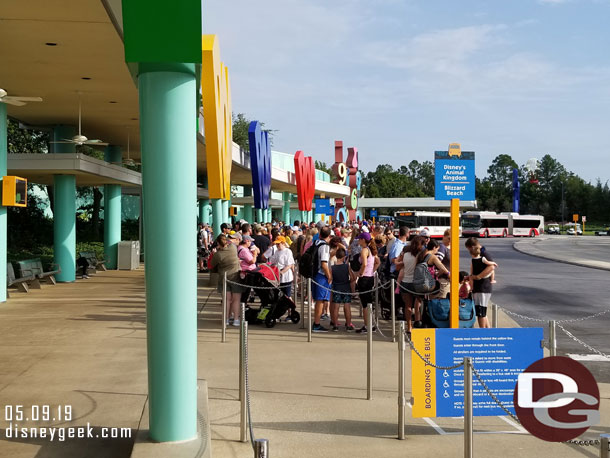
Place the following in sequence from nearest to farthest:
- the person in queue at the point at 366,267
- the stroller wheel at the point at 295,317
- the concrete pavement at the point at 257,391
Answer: the concrete pavement at the point at 257,391, the person in queue at the point at 366,267, the stroller wheel at the point at 295,317

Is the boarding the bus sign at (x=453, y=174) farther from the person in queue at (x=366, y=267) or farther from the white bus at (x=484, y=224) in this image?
the white bus at (x=484, y=224)

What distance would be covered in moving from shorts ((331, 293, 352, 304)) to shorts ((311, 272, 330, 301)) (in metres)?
0.15

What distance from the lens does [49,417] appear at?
7012 millimetres

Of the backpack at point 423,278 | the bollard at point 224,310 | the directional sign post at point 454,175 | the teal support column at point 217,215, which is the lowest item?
the bollard at point 224,310

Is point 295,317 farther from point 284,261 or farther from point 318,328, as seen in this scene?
point 284,261

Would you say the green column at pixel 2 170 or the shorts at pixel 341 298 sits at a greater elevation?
the green column at pixel 2 170

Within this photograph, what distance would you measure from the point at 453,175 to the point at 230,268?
5027 millimetres

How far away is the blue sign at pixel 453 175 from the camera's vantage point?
32.9 feet

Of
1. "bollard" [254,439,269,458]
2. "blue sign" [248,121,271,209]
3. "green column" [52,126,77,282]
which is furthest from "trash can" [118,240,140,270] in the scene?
"bollard" [254,439,269,458]

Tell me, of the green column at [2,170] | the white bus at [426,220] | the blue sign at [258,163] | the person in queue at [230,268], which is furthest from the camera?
the white bus at [426,220]

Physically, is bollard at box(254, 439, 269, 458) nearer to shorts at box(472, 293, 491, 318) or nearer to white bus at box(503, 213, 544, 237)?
shorts at box(472, 293, 491, 318)

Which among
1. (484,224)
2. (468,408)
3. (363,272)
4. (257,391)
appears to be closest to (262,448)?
(468,408)

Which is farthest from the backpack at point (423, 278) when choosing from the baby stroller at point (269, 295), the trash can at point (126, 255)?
the trash can at point (126, 255)

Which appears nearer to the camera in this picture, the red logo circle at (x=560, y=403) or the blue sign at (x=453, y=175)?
the red logo circle at (x=560, y=403)
